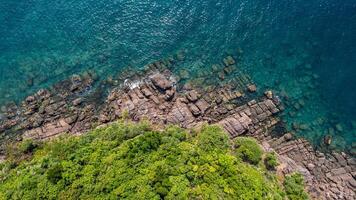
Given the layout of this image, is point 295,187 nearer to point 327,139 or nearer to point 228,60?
point 327,139

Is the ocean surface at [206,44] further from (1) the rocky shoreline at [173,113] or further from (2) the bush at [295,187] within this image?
(2) the bush at [295,187]

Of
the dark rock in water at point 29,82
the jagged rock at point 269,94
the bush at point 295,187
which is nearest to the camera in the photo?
the bush at point 295,187

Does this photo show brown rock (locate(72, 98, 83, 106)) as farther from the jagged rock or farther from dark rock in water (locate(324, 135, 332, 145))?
dark rock in water (locate(324, 135, 332, 145))

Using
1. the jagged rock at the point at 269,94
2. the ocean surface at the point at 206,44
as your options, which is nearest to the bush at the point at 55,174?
the ocean surface at the point at 206,44

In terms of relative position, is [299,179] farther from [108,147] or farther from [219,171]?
[108,147]

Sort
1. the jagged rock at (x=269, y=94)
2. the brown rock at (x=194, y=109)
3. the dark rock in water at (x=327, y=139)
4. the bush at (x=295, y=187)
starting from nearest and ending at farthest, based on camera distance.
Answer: the bush at (x=295, y=187)
the dark rock in water at (x=327, y=139)
the brown rock at (x=194, y=109)
the jagged rock at (x=269, y=94)

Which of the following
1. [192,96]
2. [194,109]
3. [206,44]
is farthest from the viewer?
[206,44]

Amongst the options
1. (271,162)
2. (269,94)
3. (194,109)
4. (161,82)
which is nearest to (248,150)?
(271,162)
